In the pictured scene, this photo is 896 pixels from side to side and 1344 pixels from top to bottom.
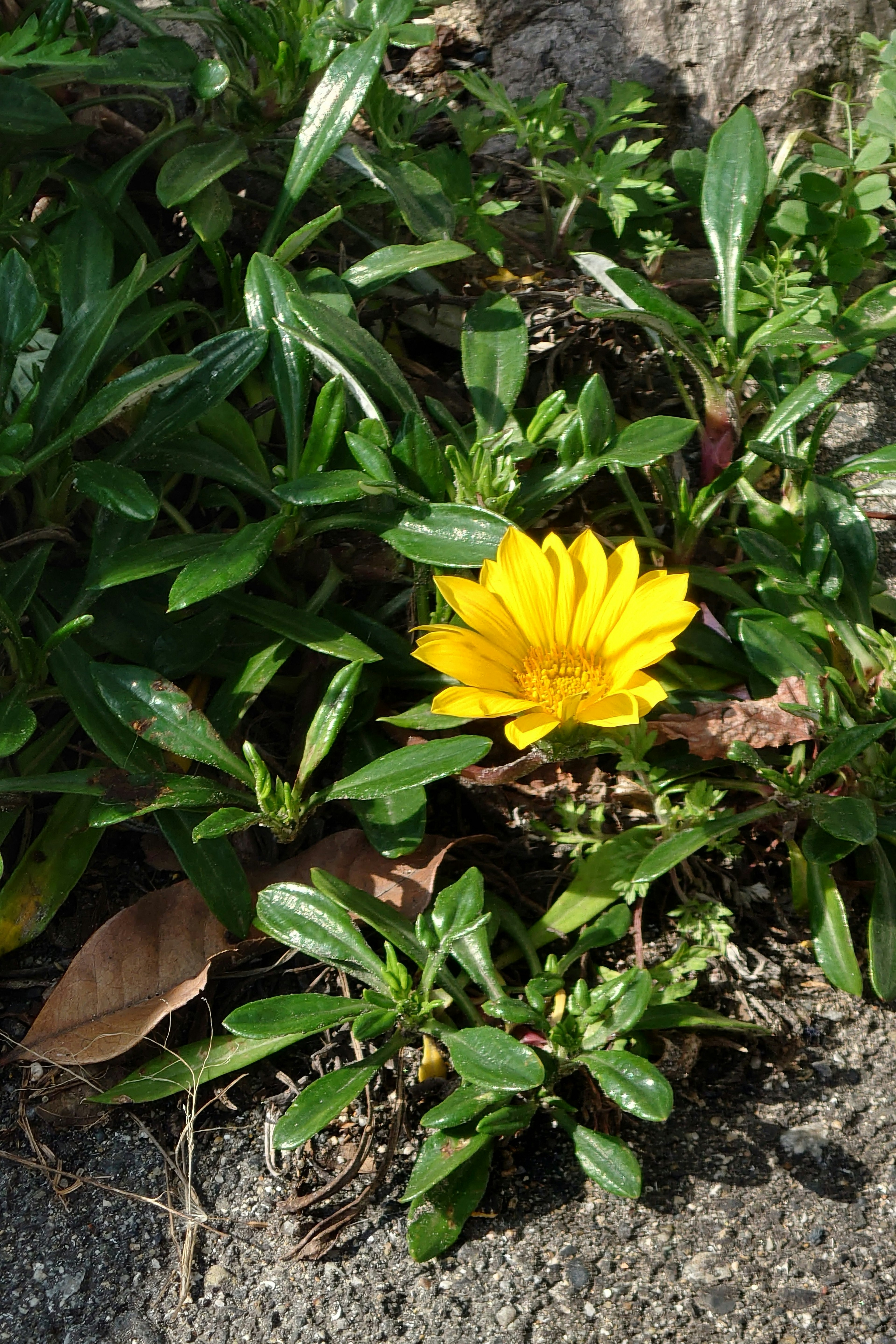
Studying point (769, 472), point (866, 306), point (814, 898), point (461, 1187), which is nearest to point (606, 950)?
point (814, 898)

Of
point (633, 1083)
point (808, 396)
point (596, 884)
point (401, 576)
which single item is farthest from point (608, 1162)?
point (808, 396)

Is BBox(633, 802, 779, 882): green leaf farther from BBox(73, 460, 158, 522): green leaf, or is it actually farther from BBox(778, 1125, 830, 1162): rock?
BBox(73, 460, 158, 522): green leaf

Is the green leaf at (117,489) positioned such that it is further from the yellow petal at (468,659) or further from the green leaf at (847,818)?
the green leaf at (847,818)

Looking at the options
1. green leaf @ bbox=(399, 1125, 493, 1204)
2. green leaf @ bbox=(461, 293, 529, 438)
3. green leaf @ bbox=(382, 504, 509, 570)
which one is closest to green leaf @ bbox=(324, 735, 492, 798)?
green leaf @ bbox=(382, 504, 509, 570)

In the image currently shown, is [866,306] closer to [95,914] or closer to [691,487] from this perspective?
[691,487]

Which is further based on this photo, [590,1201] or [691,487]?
[691,487]

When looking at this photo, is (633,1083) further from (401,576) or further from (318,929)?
(401,576)
